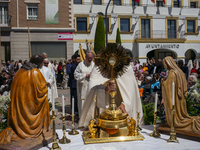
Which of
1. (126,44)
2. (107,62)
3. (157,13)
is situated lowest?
(107,62)

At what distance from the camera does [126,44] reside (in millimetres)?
23984

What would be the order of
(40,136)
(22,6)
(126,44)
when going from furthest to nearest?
(126,44) < (22,6) < (40,136)

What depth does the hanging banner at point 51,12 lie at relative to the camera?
17969mm

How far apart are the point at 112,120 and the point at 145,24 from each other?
75.9 ft

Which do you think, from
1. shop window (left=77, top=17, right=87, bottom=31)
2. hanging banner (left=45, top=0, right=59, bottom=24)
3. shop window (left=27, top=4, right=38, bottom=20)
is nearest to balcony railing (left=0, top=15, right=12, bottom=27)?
shop window (left=27, top=4, right=38, bottom=20)

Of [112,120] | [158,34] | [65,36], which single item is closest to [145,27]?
[158,34]

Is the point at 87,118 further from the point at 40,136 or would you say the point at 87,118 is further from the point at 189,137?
the point at 189,137

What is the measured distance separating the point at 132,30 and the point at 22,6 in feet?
38.8

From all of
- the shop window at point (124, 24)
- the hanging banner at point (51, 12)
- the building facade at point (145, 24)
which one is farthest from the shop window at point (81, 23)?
the hanging banner at point (51, 12)

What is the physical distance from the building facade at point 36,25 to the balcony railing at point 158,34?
925 cm

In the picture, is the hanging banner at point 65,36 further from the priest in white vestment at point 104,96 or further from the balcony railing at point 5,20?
the priest in white vestment at point 104,96

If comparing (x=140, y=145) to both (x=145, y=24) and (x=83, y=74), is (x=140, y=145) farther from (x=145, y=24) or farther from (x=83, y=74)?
(x=145, y=24)

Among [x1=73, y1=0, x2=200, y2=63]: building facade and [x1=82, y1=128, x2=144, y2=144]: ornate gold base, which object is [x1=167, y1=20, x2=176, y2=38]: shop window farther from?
[x1=82, y1=128, x2=144, y2=144]: ornate gold base

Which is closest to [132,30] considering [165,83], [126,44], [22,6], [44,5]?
[126,44]
